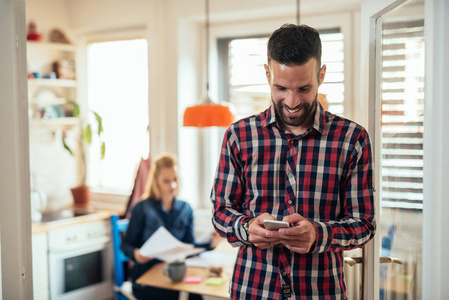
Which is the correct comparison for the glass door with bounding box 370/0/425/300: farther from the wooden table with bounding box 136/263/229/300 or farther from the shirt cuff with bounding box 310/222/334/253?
the wooden table with bounding box 136/263/229/300

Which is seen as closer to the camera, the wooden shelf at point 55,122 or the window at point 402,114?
the window at point 402,114

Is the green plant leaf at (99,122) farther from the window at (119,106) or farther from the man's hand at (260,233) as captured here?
the man's hand at (260,233)

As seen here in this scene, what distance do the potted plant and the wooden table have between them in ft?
4.54

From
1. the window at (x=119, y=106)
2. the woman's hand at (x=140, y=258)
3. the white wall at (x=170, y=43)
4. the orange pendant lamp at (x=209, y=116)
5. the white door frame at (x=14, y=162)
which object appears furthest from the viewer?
the window at (x=119, y=106)

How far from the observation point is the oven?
309 cm

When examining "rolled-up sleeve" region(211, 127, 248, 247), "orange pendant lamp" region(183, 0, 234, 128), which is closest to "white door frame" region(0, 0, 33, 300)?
"rolled-up sleeve" region(211, 127, 248, 247)

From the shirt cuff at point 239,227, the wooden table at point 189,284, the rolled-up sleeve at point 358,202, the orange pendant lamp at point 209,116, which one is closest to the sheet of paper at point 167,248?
the wooden table at point 189,284

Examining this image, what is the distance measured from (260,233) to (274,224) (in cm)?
5

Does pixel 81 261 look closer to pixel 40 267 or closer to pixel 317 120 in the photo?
pixel 40 267

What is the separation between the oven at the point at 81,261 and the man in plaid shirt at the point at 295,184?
206 centimetres

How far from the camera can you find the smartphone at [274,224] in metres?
1.16

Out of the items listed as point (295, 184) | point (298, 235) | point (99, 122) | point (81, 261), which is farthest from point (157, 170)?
point (298, 235)

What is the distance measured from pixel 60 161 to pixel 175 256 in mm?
1742

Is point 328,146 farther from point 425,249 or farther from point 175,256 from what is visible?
point 175,256
